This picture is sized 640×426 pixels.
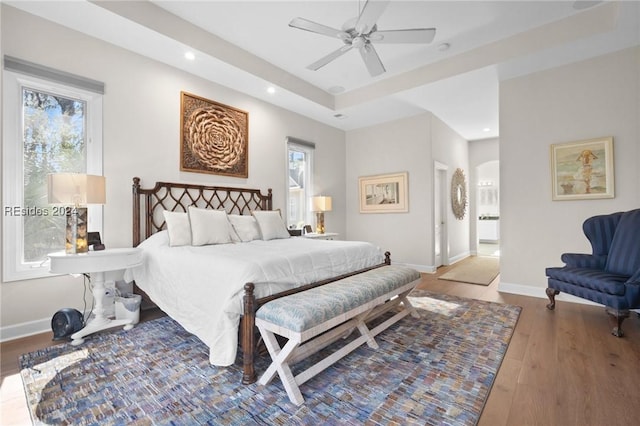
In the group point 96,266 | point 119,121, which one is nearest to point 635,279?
point 96,266

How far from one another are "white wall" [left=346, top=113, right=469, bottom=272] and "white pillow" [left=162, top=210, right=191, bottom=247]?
13.0 ft

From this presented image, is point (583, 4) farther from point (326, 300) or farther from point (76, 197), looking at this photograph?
point (76, 197)

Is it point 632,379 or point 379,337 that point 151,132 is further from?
point 632,379

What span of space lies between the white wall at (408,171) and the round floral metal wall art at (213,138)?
9.14ft

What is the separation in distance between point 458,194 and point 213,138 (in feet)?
18.1

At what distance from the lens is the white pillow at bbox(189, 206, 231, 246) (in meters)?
3.16

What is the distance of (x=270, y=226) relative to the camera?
3.87 meters

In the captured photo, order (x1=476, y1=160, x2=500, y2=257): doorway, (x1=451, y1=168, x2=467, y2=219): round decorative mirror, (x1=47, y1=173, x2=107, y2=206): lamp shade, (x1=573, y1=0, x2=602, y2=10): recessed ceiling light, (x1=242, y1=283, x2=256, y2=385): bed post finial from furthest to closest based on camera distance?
(x1=476, y1=160, x2=500, y2=257): doorway < (x1=451, y1=168, x2=467, y2=219): round decorative mirror < (x1=573, y1=0, x2=602, y2=10): recessed ceiling light < (x1=47, y1=173, x2=107, y2=206): lamp shade < (x1=242, y1=283, x2=256, y2=385): bed post finial

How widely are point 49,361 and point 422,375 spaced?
2.80m

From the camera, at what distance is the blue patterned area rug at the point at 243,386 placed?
1.58m

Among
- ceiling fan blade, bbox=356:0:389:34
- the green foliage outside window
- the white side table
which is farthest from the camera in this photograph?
the green foliage outside window

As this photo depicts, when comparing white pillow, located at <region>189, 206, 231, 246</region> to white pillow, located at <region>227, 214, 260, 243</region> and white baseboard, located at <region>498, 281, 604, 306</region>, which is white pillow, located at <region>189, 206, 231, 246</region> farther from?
white baseboard, located at <region>498, 281, 604, 306</region>

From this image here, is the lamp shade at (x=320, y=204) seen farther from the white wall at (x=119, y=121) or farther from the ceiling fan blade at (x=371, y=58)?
the ceiling fan blade at (x=371, y=58)

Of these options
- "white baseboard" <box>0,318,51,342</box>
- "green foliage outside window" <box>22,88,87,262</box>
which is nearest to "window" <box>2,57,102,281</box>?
"green foliage outside window" <box>22,88,87,262</box>
